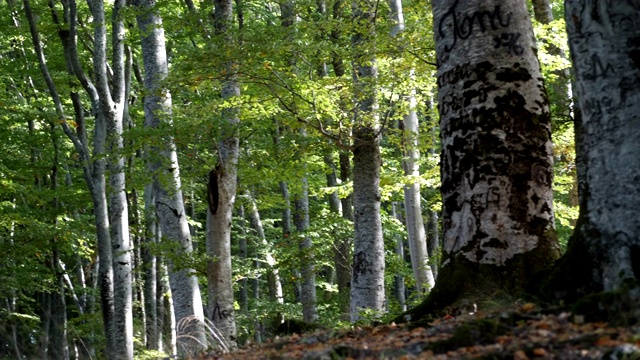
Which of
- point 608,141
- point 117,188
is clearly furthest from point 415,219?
point 608,141

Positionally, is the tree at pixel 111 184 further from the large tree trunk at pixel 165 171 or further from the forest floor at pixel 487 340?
the forest floor at pixel 487 340

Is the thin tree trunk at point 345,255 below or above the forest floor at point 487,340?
above

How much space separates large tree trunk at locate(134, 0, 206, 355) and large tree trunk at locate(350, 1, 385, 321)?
2.84m

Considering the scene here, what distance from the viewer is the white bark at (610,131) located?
3713mm

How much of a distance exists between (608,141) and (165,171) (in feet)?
30.8

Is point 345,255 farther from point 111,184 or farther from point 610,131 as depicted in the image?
point 610,131

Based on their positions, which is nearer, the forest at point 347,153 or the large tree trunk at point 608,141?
the large tree trunk at point 608,141

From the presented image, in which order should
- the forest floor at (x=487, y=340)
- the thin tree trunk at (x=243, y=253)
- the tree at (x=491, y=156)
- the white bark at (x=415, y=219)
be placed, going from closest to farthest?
the forest floor at (x=487, y=340) < the tree at (x=491, y=156) < the white bark at (x=415, y=219) < the thin tree trunk at (x=243, y=253)

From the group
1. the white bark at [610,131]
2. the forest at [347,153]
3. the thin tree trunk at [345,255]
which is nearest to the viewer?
the white bark at [610,131]

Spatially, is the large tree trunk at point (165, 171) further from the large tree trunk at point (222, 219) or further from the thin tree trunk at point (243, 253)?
the thin tree trunk at point (243, 253)

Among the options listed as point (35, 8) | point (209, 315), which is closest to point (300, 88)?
point (209, 315)

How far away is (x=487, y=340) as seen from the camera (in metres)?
3.50

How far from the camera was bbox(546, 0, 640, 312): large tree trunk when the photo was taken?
12.2ft

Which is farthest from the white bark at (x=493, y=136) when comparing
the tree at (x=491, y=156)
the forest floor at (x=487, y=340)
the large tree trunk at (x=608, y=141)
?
the large tree trunk at (x=608, y=141)
